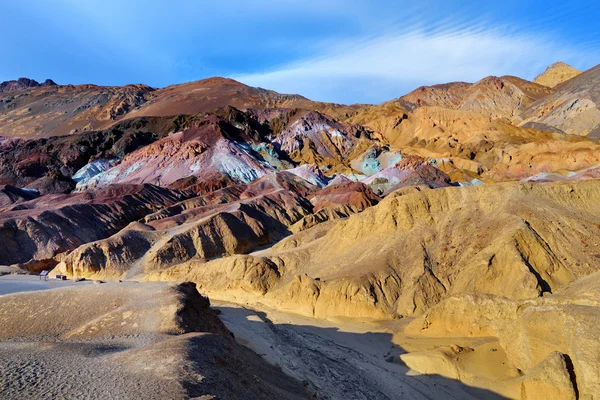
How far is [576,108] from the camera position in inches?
4375

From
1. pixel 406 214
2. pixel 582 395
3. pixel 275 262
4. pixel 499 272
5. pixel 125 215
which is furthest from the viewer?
pixel 125 215

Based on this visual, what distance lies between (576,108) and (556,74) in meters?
80.5

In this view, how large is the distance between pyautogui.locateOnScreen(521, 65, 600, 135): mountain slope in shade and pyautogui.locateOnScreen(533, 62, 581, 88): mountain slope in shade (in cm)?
5605

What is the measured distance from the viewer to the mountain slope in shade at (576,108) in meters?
107

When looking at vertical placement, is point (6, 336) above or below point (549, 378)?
above

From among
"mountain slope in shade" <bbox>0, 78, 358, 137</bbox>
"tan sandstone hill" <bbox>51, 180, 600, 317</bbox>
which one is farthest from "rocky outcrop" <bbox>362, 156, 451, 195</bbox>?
"mountain slope in shade" <bbox>0, 78, 358, 137</bbox>

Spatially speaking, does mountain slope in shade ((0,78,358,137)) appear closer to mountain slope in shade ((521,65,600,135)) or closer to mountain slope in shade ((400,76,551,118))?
mountain slope in shade ((400,76,551,118))

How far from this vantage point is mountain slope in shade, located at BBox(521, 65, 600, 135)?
10738 centimetres

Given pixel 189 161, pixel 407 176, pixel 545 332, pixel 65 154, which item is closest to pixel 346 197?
pixel 407 176

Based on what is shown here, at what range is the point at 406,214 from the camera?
2966cm

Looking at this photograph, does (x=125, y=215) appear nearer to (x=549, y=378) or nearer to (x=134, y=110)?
(x=549, y=378)

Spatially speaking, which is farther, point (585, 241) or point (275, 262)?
point (275, 262)

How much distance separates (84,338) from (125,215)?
5532 cm

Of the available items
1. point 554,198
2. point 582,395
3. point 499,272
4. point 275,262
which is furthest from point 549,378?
point 275,262
